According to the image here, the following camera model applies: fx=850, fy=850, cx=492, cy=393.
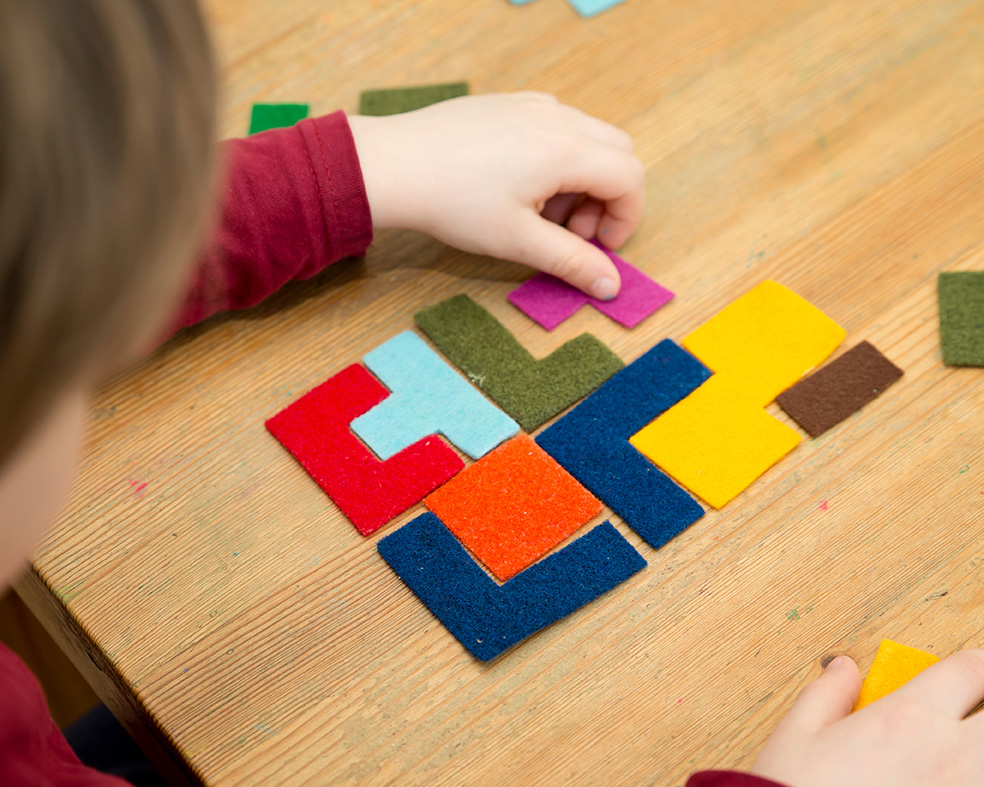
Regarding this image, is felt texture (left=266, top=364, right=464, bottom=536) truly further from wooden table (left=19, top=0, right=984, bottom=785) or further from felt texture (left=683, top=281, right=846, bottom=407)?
felt texture (left=683, top=281, right=846, bottom=407)

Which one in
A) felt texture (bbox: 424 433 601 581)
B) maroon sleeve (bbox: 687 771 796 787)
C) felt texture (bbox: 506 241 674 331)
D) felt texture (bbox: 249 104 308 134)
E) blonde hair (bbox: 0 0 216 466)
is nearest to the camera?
blonde hair (bbox: 0 0 216 466)

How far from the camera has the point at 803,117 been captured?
768mm

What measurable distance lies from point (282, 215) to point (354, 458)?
0.70 ft

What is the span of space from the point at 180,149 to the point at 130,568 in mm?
366

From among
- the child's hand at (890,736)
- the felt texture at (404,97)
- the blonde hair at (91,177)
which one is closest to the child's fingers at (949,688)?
the child's hand at (890,736)

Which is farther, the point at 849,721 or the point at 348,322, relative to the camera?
the point at 348,322

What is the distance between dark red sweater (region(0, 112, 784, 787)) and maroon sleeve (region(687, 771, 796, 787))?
0.46 metres

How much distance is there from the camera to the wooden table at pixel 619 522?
0.50 metres

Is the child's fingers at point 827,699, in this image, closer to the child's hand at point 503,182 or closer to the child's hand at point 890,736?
the child's hand at point 890,736

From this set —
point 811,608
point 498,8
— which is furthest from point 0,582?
point 498,8

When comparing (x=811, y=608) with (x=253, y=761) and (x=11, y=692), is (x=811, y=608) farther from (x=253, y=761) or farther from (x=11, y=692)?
(x=11, y=692)

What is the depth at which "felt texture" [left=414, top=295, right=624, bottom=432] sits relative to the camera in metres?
0.62

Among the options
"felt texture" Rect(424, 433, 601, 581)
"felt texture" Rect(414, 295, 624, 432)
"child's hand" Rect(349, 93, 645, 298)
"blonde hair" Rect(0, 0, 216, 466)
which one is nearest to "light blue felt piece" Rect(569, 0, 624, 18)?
"child's hand" Rect(349, 93, 645, 298)

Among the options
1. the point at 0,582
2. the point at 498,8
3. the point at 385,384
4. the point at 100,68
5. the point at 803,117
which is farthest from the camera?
the point at 498,8
